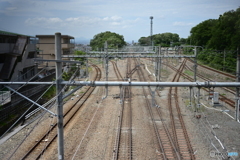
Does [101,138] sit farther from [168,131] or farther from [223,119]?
[223,119]

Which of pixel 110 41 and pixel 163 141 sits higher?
pixel 110 41

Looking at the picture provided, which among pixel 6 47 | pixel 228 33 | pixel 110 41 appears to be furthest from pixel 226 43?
pixel 110 41

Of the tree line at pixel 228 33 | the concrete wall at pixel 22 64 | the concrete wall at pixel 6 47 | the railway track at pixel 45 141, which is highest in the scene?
the tree line at pixel 228 33

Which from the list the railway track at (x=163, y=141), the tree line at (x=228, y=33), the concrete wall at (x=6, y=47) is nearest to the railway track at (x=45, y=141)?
the railway track at (x=163, y=141)

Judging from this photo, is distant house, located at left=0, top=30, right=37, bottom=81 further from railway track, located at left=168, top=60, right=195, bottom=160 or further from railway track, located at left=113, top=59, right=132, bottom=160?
railway track, located at left=168, top=60, right=195, bottom=160

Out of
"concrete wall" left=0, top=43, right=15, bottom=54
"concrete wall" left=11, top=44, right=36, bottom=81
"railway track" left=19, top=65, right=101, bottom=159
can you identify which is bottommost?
"railway track" left=19, top=65, right=101, bottom=159

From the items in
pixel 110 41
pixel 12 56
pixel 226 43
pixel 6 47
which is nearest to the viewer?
pixel 6 47

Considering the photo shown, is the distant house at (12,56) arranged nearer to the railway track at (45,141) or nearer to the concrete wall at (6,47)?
the concrete wall at (6,47)

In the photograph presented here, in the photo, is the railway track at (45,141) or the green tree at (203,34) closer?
the railway track at (45,141)

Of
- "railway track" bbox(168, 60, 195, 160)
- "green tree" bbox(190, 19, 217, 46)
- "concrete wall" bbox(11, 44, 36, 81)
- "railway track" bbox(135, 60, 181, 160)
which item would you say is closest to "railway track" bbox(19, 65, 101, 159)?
"railway track" bbox(135, 60, 181, 160)

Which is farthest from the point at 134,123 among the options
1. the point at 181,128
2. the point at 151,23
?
the point at 151,23

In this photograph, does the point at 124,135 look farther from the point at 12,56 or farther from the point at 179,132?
the point at 12,56

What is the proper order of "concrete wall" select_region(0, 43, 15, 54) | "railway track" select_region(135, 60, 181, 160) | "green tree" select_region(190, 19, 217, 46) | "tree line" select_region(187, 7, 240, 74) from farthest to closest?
"green tree" select_region(190, 19, 217, 46) < "tree line" select_region(187, 7, 240, 74) < "concrete wall" select_region(0, 43, 15, 54) < "railway track" select_region(135, 60, 181, 160)

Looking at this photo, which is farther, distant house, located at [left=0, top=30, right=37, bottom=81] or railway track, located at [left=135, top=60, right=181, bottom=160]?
distant house, located at [left=0, top=30, right=37, bottom=81]
